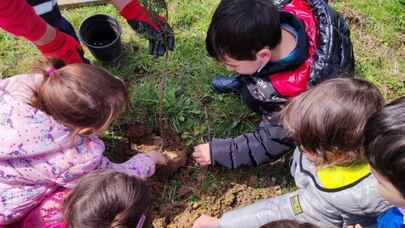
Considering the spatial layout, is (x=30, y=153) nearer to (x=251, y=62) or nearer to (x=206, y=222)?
(x=206, y=222)

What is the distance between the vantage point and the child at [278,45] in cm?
214

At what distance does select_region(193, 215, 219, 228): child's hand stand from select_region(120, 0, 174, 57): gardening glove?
102 centimetres

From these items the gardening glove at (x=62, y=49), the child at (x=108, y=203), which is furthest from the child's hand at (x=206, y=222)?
the gardening glove at (x=62, y=49)

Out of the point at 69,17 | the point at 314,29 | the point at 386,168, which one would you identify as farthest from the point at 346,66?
the point at 69,17

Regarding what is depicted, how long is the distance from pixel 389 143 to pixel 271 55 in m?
0.94

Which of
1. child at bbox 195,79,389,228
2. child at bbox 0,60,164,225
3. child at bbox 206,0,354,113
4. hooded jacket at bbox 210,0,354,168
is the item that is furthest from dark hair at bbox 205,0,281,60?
child at bbox 0,60,164,225

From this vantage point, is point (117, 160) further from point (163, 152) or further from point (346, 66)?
point (346, 66)

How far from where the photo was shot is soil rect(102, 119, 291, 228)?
2.50m

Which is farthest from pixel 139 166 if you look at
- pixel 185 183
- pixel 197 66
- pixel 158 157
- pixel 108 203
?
pixel 197 66

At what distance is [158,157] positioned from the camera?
2.48m

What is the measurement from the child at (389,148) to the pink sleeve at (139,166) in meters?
1.17

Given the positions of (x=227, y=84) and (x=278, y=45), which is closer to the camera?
(x=278, y=45)

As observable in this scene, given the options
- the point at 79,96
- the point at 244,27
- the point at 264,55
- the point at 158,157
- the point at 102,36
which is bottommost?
the point at 158,157

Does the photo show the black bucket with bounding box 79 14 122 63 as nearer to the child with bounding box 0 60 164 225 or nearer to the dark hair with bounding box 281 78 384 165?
the child with bounding box 0 60 164 225
